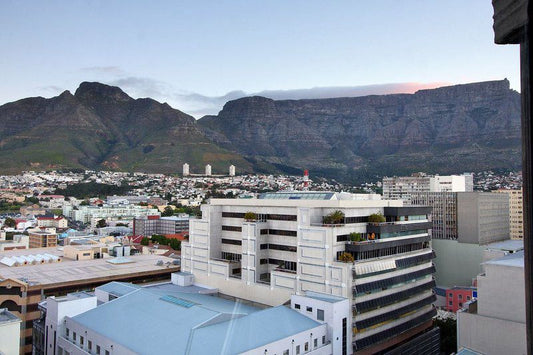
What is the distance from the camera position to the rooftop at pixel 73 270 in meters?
49.9

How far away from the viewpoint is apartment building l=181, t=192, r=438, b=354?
38.0 metres

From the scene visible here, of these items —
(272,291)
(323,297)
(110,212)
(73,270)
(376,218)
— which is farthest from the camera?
(110,212)

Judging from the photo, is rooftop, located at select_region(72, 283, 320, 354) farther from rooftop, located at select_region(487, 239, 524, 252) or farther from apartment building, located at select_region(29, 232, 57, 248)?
apartment building, located at select_region(29, 232, 57, 248)

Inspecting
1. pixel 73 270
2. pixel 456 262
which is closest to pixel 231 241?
pixel 73 270

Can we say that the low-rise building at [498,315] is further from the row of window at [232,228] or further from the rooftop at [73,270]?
the rooftop at [73,270]

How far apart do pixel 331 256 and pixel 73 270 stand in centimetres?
3470

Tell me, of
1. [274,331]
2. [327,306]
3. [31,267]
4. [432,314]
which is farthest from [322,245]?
[31,267]

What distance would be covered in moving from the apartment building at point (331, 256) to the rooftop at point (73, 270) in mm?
9544

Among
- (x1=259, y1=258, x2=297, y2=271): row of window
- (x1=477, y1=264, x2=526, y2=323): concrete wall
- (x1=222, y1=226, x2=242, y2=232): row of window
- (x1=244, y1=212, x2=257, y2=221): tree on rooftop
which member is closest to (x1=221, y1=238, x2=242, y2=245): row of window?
(x1=222, y1=226, x2=242, y2=232): row of window

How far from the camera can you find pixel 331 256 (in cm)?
3775

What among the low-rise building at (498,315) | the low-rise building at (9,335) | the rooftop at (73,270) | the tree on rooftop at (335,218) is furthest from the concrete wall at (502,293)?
the rooftop at (73,270)

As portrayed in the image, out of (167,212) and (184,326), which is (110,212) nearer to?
(167,212)

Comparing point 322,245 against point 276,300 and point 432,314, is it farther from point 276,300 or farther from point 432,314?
point 432,314

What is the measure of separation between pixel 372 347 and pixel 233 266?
15847 mm
